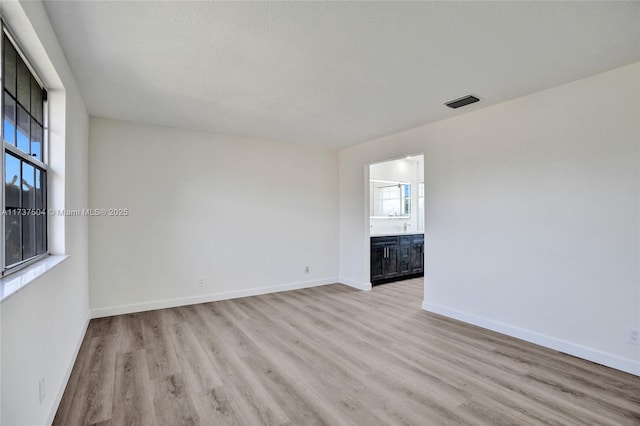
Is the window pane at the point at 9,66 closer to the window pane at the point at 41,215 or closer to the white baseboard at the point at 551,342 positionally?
the window pane at the point at 41,215

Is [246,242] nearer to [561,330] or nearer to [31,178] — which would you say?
[31,178]

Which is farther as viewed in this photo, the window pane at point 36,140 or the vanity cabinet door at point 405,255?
the vanity cabinet door at point 405,255

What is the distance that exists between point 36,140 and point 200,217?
2.50 metres

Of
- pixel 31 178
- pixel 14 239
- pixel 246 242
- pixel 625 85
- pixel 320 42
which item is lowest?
pixel 246 242

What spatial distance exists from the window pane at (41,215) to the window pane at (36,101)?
0.38m

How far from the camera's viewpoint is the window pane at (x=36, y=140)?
6.86 feet

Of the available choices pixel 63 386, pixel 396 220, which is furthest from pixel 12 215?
pixel 396 220

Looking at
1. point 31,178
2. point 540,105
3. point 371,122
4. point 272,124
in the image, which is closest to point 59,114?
point 31,178

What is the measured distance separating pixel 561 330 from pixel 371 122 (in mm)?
3081

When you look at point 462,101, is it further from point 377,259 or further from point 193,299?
→ point 193,299

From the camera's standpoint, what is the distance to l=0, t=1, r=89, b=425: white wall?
1379mm

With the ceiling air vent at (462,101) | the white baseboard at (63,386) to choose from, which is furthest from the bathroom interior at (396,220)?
the white baseboard at (63,386)

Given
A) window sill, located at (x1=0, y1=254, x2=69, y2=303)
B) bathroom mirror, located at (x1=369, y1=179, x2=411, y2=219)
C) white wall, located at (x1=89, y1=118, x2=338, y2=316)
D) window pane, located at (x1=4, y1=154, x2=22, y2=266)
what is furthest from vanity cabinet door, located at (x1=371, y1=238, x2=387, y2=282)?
window pane, located at (x1=4, y1=154, x2=22, y2=266)

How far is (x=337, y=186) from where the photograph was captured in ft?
19.7
